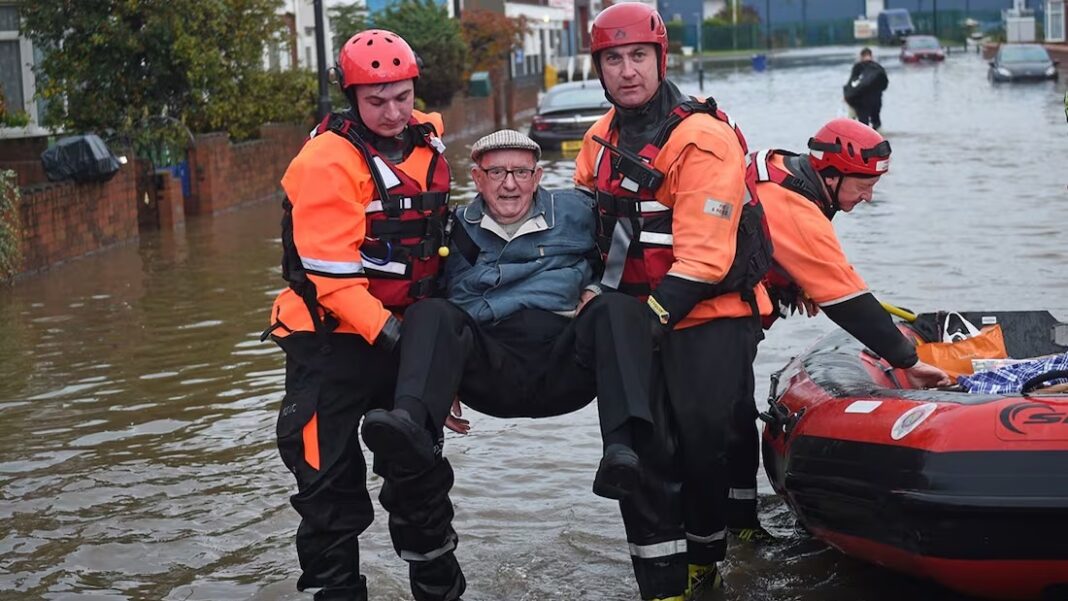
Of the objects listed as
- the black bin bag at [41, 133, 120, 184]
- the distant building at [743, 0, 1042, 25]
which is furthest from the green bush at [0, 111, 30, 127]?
the distant building at [743, 0, 1042, 25]

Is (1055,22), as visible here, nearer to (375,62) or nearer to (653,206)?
(653,206)

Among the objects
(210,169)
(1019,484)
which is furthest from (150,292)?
(1019,484)

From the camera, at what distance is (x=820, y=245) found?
6.34m

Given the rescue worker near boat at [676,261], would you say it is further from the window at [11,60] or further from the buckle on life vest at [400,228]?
the window at [11,60]

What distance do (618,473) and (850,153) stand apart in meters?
1.92

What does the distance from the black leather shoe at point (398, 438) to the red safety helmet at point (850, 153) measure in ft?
7.03

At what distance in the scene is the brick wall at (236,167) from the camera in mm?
20984

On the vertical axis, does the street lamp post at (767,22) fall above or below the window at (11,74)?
above

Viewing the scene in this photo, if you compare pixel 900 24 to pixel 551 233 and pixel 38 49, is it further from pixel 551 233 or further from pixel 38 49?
pixel 551 233

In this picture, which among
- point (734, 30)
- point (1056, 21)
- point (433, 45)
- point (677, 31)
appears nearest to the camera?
point (433, 45)

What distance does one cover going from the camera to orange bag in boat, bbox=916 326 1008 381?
305 inches

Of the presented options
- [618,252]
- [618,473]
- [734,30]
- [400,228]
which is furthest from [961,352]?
[734,30]

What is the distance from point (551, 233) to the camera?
6.10 meters

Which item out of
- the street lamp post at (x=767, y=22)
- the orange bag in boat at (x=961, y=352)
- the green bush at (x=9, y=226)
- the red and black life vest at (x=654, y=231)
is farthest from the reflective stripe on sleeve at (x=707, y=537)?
the street lamp post at (x=767, y=22)
